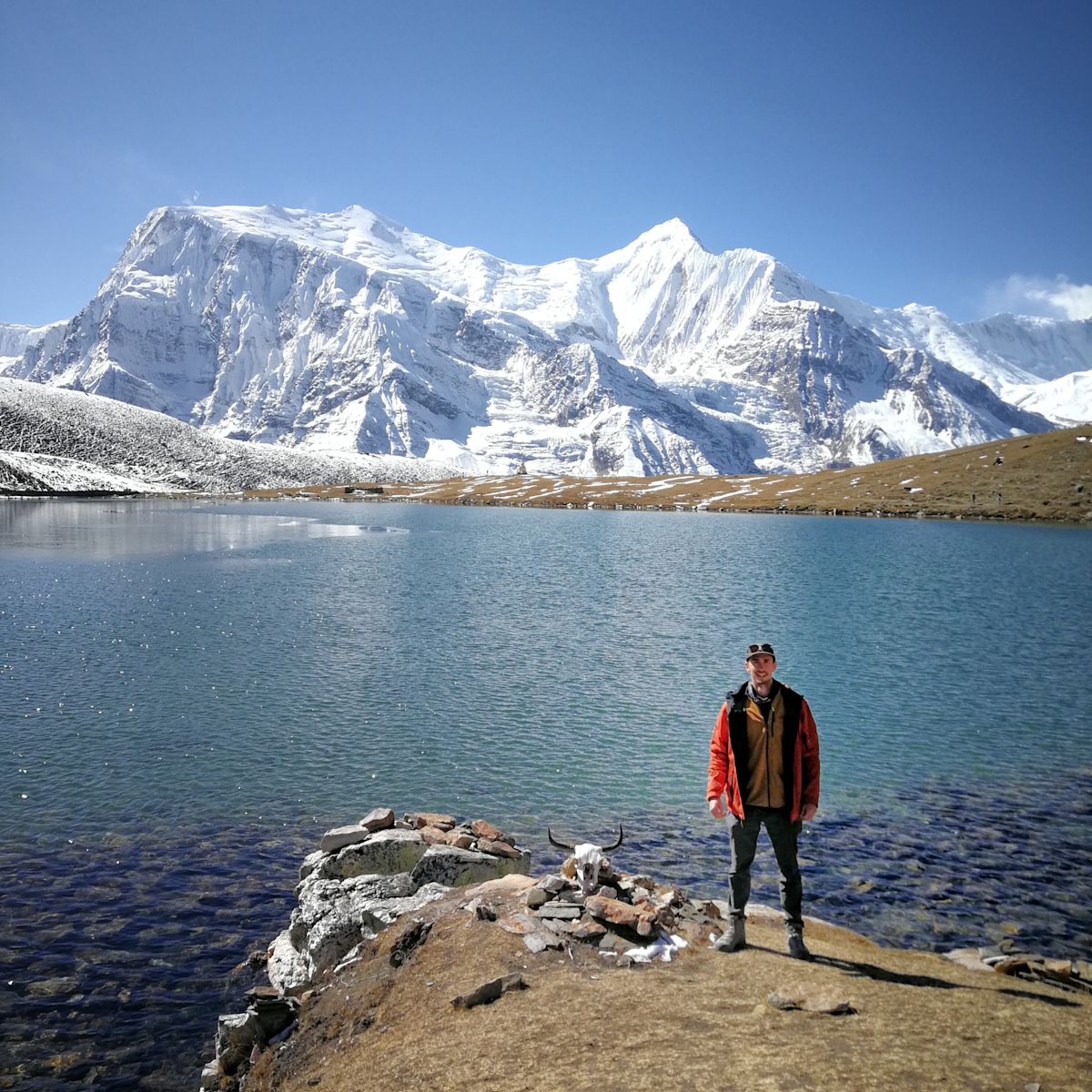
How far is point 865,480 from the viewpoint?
199875mm

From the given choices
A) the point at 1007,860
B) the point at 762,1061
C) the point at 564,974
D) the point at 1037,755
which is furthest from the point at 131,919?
the point at 1037,755

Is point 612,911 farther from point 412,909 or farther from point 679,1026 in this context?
point 412,909

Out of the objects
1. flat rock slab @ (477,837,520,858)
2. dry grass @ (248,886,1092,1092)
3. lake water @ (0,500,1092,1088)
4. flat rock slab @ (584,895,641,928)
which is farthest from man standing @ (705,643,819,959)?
flat rock slab @ (477,837,520,858)

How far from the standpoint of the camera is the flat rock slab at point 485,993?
38.3ft

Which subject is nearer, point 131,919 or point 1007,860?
point 131,919

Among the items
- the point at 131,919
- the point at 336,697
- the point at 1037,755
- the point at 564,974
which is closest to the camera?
the point at 564,974

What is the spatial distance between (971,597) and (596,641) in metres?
34.3

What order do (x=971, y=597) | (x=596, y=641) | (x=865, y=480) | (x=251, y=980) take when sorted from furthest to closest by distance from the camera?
(x=865, y=480) < (x=971, y=597) < (x=596, y=641) < (x=251, y=980)

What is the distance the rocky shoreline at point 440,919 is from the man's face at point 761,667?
424 cm

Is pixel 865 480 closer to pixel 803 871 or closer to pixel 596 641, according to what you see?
pixel 596 641

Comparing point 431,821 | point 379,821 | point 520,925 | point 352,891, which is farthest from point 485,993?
point 431,821

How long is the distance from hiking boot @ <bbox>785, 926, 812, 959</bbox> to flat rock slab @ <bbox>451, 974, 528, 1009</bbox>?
14.1ft

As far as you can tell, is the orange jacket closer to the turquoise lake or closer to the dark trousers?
the dark trousers

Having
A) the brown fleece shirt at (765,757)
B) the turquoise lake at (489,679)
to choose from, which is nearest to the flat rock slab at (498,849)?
the turquoise lake at (489,679)
